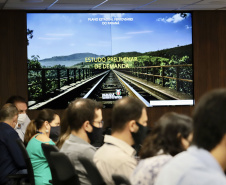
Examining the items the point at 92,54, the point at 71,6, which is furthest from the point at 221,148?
Answer: the point at 92,54

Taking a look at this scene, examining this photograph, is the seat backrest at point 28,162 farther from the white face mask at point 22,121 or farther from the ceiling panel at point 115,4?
the ceiling panel at point 115,4

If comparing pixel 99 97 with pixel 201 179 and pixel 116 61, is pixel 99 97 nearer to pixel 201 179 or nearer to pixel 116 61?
pixel 116 61

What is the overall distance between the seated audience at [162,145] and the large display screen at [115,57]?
671cm

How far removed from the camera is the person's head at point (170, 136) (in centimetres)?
210

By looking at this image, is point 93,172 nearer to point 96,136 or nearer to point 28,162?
point 28,162

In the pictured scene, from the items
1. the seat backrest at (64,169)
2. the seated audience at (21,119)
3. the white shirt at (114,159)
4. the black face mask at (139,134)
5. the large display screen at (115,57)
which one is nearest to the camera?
the white shirt at (114,159)

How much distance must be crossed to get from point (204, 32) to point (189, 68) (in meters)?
0.81

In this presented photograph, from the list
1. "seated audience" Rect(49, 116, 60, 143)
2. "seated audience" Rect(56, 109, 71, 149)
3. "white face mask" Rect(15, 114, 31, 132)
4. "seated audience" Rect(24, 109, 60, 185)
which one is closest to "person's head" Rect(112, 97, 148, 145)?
"seated audience" Rect(56, 109, 71, 149)

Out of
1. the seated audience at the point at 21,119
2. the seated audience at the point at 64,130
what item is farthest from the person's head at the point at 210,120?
the seated audience at the point at 21,119

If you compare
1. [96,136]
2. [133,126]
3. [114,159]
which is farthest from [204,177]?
[96,136]

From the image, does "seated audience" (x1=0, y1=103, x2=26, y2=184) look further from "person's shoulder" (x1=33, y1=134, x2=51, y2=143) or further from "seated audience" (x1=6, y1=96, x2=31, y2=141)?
"seated audience" (x1=6, y1=96, x2=31, y2=141)


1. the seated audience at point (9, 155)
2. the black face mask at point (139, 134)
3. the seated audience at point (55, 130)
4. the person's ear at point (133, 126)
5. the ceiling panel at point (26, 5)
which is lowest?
the seated audience at point (9, 155)

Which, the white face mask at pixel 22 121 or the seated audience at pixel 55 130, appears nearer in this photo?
the seated audience at pixel 55 130

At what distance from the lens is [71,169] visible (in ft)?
9.23
